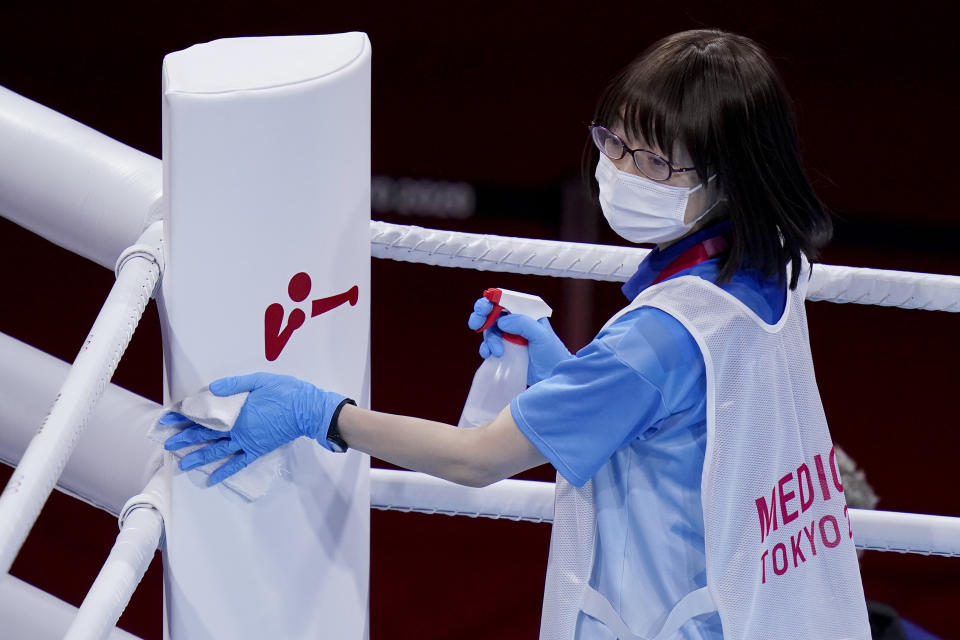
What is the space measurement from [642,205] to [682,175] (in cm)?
4

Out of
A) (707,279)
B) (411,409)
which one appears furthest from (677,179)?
(411,409)

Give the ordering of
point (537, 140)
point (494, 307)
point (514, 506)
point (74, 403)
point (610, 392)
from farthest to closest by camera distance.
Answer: point (537, 140), point (514, 506), point (494, 307), point (610, 392), point (74, 403)

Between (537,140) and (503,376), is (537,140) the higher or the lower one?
the higher one

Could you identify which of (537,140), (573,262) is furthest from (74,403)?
(537,140)

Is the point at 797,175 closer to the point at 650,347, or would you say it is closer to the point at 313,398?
the point at 650,347

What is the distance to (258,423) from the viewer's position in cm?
97

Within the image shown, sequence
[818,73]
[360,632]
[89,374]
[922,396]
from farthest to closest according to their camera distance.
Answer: [818,73], [922,396], [360,632], [89,374]

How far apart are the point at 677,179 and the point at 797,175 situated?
0.32ft

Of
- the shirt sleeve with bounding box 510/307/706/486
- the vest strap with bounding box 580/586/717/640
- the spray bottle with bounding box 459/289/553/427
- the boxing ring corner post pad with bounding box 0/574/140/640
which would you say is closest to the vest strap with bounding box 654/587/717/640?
the vest strap with bounding box 580/586/717/640

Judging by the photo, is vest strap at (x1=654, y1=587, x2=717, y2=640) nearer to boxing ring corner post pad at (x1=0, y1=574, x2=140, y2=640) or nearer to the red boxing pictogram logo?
the red boxing pictogram logo

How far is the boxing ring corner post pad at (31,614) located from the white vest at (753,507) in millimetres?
554

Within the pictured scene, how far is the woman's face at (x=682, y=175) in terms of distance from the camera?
101 cm

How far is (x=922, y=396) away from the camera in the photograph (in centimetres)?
317

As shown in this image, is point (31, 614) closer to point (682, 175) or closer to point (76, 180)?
point (76, 180)
